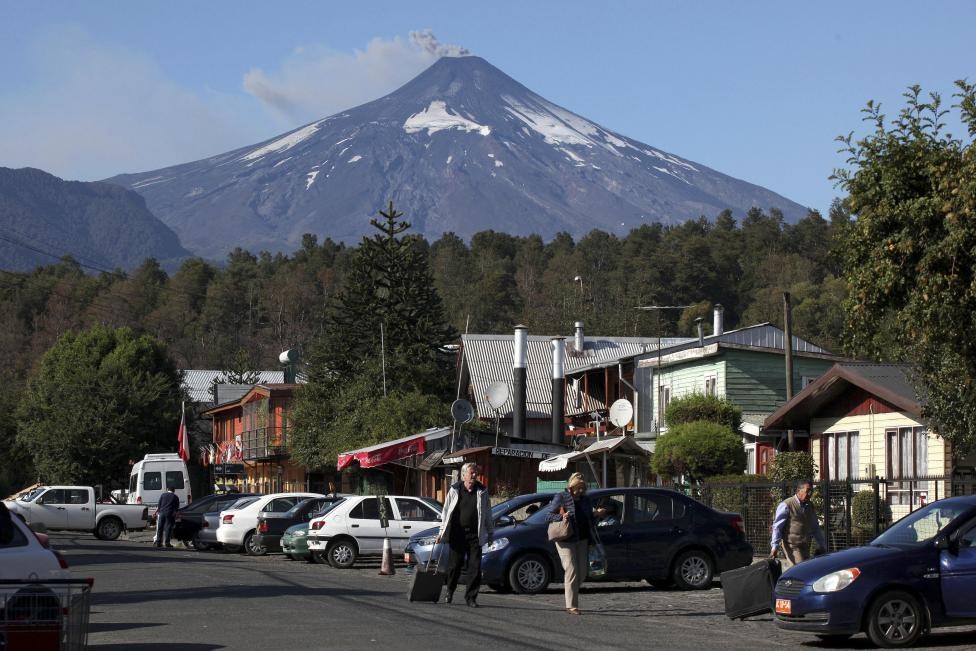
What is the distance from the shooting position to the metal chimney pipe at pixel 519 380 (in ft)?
184

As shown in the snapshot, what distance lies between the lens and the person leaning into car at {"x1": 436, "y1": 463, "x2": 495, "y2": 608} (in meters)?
18.0

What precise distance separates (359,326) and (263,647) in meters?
52.7

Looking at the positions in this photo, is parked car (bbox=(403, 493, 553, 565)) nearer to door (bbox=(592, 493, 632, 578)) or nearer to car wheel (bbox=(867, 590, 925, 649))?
door (bbox=(592, 493, 632, 578))

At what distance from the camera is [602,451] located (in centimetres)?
3281

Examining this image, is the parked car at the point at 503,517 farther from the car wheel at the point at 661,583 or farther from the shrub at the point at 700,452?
the shrub at the point at 700,452

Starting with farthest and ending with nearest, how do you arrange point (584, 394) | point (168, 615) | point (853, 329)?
point (584, 394) < point (853, 329) < point (168, 615)

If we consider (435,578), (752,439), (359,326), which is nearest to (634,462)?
(752,439)

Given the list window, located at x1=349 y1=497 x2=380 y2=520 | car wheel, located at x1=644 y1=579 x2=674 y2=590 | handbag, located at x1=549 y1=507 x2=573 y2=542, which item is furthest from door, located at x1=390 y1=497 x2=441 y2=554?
handbag, located at x1=549 y1=507 x2=573 y2=542

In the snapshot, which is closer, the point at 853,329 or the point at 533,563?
the point at 853,329

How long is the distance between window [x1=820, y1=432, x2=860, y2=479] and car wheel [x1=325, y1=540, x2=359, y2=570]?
10.3m

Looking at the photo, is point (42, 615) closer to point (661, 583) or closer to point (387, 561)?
point (661, 583)

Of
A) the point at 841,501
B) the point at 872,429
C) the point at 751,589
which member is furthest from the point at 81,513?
the point at 751,589

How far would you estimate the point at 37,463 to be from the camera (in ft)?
238

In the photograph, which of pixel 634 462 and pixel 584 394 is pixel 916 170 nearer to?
pixel 634 462
